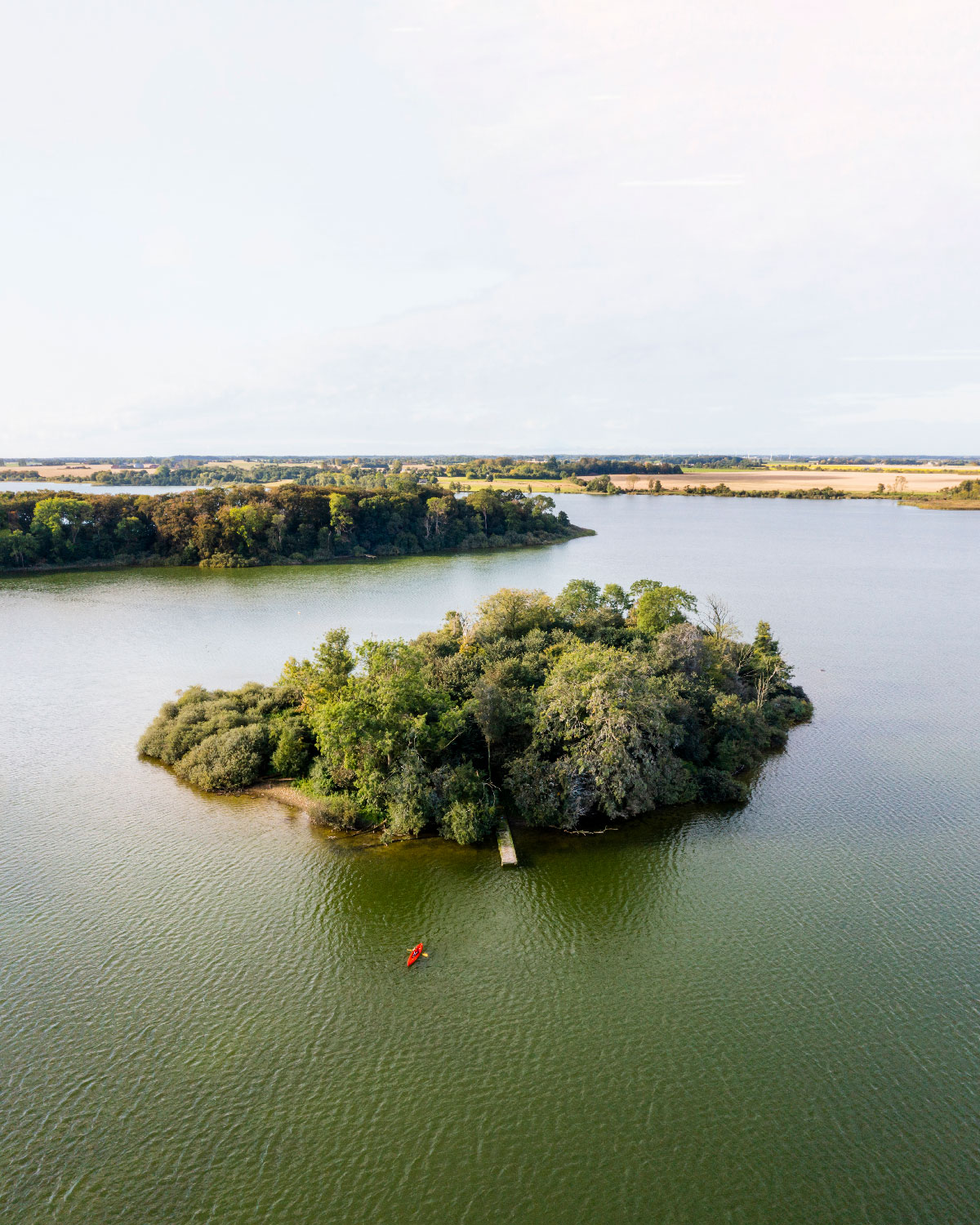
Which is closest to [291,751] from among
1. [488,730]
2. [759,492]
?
[488,730]

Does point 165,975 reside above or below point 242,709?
below

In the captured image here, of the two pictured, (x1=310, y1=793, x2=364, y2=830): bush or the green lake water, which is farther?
(x1=310, y1=793, x2=364, y2=830): bush

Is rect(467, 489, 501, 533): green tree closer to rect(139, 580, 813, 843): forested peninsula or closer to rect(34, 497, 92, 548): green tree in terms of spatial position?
rect(34, 497, 92, 548): green tree

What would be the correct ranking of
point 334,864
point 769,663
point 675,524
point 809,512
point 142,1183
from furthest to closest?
point 809,512 → point 675,524 → point 769,663 → point 334,864 → point 142,1183

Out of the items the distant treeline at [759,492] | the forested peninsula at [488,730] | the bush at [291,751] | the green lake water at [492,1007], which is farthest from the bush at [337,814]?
the distant treeline at [759,492]

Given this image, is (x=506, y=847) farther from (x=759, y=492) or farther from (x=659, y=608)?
(x=759, y=492)

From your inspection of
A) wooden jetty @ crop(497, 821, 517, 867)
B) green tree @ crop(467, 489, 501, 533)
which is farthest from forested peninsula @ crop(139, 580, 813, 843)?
green tree @ crop(467, 489, 501, 533)

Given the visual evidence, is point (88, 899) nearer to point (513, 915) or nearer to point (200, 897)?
point (200, 897)

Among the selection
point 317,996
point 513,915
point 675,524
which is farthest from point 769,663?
point 675,524
